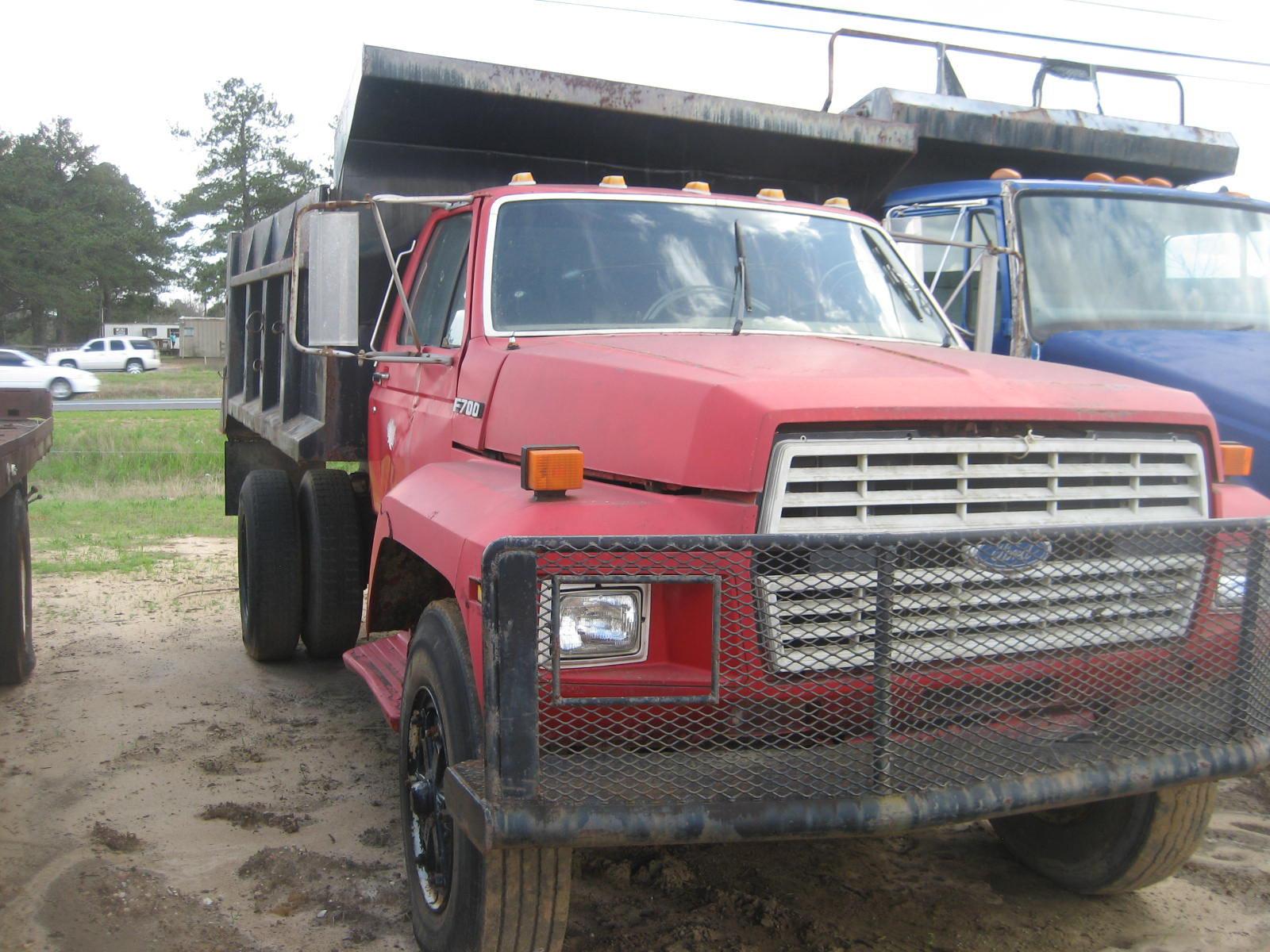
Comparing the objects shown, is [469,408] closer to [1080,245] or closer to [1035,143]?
[1080,245]

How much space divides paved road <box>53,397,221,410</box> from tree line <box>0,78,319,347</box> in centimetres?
1836

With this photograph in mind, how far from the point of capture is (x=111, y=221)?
220 ft

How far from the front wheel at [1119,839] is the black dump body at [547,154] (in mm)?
3320

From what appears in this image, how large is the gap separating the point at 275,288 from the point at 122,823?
3152mm

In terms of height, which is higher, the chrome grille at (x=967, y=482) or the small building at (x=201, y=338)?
the small building at (x=201, y=338)

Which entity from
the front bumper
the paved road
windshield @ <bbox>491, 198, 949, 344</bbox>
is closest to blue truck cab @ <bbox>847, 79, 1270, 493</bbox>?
windshield @ <bbox>491, 198, 949, 344</bbox>

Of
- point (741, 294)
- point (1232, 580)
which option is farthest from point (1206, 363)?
point (1232, 580)

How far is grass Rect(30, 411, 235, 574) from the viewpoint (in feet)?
35.0

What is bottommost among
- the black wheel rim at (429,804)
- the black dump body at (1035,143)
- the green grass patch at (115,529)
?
the green grass patch at (115,529)

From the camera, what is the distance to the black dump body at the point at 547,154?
546 cm

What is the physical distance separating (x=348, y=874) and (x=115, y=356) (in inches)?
1983

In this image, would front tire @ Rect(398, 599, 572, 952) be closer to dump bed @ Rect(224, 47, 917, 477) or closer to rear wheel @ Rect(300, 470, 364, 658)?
dump bed @ Rect(224, 47, 917, 477)

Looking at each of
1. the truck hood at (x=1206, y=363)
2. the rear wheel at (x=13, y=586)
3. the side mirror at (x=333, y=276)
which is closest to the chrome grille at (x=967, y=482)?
the side mirror at (x=333, y=276)

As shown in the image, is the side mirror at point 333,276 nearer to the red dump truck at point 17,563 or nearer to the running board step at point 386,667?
the running board step at point 386,667
